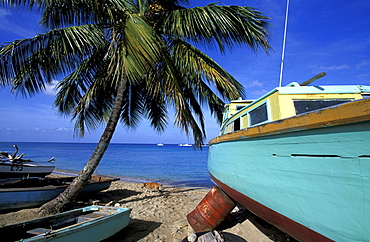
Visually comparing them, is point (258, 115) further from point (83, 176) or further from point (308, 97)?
point (83, 176)

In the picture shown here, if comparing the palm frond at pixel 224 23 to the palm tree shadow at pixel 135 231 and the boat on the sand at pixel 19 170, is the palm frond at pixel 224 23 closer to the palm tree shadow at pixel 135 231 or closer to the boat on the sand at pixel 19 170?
the palm tree shadow at pixel 135 231

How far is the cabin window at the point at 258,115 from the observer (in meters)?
3.73

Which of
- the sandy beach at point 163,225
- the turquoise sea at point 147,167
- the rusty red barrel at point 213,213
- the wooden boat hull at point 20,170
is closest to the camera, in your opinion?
the sandy beach at point 163,225

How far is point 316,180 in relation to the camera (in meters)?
2.08

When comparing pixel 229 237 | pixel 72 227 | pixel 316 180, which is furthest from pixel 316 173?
pixel 72 227

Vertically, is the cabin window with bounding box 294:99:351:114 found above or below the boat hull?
above

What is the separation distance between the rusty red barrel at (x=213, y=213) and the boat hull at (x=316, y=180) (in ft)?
7.22

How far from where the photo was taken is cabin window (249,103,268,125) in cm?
373

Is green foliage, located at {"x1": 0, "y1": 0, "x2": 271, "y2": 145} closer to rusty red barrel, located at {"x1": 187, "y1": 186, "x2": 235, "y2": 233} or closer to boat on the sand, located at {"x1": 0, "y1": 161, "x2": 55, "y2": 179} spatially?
rusty red barrel, located at {"x1": 187, "y1": 186, "x2": 235, "y2": 233}

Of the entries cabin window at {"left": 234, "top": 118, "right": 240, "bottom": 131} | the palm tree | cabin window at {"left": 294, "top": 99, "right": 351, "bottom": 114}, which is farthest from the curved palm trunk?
cabin window at {"left": 294, "top": 99, "right": 351, "bottom": 114}

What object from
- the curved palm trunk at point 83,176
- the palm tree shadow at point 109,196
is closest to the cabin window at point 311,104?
the curved palm trunk at point 83,176

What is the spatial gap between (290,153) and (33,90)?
7.54 m

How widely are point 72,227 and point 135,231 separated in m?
2.06

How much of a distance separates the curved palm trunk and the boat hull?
5059mm
